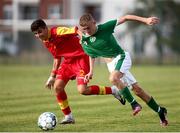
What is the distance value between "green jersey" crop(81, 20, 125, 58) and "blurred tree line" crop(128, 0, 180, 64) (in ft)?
143

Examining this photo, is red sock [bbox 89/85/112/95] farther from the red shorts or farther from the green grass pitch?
the green grass pitch

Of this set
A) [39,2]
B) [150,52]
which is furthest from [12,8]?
[150,52]

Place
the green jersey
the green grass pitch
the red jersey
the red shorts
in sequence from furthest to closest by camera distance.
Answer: the red shorts
the red jersey
the green jersey
the green grass pitch

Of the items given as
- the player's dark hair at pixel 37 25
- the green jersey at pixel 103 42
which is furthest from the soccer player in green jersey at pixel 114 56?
the player's dark hair at pixel 37 25

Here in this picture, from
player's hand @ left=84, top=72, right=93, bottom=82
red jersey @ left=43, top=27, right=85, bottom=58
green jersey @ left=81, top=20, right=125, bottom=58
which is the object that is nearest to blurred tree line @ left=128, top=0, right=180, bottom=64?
red jersey @ left=43, top=27, right=85, bottom=58

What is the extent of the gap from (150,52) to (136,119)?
45878 mm

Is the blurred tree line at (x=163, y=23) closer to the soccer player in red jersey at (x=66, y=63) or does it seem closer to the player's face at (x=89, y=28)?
the soccer player in red jersey at (x=66, y=63)

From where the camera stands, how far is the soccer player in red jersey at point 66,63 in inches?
531

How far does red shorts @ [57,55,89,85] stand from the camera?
13641mm

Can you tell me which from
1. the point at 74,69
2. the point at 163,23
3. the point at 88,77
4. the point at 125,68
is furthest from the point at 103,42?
the point at 163,23

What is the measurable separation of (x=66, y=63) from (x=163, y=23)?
4539 centimetres

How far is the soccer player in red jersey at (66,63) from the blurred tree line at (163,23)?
43083 millimetres

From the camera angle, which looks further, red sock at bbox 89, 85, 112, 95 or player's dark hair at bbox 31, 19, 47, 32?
red sock at bbox 89, 85, 112, 95

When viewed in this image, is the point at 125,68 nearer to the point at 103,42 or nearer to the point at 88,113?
the point at 103,42
